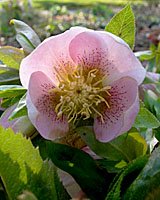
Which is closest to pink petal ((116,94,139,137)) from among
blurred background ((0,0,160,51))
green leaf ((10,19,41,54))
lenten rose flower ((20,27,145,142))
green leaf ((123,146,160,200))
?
lenten rose flower ((20,27,145,142))

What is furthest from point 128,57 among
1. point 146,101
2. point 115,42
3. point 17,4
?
point 17,4

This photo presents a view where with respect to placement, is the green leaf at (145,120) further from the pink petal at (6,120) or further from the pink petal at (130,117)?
the pink petal at (6,120)

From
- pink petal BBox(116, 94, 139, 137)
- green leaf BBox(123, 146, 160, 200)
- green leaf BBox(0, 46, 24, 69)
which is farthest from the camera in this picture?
green leaf BBox(0, 46, 24, 69)

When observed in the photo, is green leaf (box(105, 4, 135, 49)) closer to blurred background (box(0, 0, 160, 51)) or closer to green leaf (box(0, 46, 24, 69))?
green leaf (box(0, 46, 24, 69))

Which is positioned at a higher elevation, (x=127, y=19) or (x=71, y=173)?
(x=127, y=19)

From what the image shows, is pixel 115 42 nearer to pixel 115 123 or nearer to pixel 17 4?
pixel 115 123

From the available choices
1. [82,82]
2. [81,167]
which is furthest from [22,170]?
[82,82]

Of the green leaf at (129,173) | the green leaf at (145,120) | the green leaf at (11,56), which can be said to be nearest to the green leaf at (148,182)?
the green leaf at (129,173)

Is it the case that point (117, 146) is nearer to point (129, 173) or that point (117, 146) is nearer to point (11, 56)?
point (129, 173)
